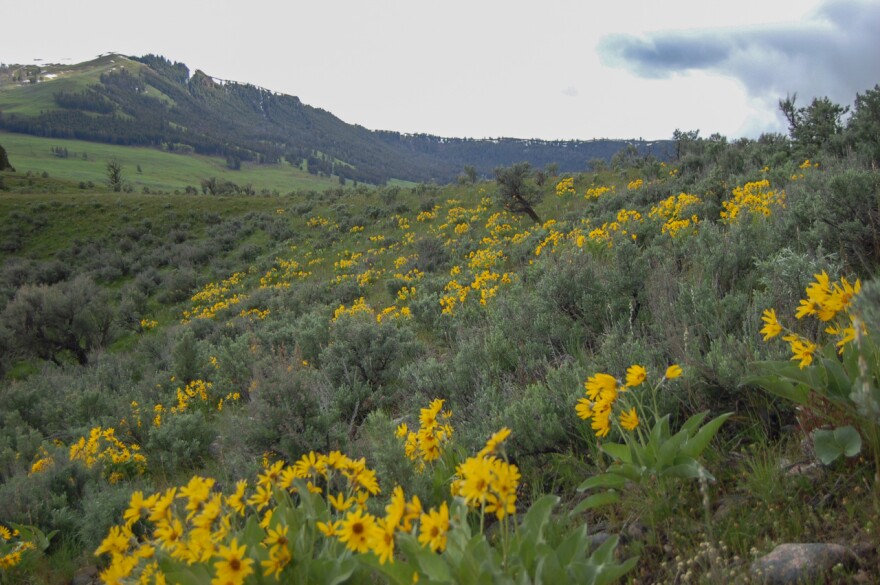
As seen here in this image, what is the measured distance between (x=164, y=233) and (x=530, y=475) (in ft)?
88.0

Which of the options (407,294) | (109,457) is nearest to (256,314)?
(407,294)

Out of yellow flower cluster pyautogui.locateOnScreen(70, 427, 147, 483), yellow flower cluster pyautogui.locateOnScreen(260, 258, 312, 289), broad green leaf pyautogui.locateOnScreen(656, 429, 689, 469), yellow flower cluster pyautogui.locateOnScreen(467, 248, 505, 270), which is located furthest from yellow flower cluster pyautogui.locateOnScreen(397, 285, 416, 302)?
broad green leaf pyautogui.locateOnScreen(656, 429, 689, 469)

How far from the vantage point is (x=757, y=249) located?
4.27 meters

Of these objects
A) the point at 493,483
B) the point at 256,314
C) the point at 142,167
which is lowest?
the point at 256,314

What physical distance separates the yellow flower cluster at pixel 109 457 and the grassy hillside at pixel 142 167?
7350cm

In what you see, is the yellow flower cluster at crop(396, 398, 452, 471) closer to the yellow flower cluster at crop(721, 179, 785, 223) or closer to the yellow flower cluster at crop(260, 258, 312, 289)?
the yellow flower cluster at crop(721, 179, 785, 223)

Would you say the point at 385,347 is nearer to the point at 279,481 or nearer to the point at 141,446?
the point at 141,446

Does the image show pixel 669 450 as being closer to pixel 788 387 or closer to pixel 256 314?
pixel 788 387

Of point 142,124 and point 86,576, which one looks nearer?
point 86,576

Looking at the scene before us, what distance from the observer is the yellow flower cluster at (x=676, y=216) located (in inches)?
238

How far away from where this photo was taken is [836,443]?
69.6 inches

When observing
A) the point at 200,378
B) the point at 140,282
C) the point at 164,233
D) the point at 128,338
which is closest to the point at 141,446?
the point at 200,378

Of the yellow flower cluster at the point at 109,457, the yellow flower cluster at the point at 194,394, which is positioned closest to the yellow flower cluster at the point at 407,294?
the yellow flower cluster at the point at 194,394

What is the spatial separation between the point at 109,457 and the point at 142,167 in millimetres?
106725
